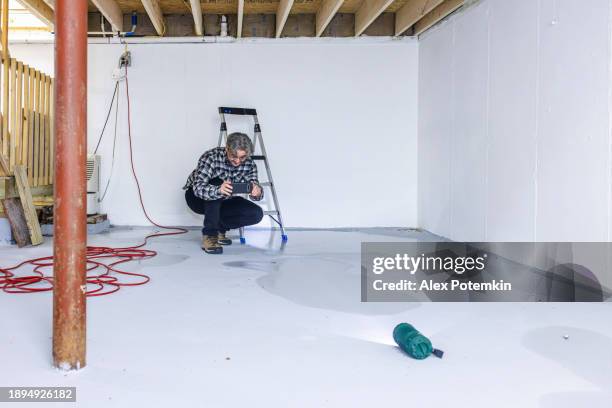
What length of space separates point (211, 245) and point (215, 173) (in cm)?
53

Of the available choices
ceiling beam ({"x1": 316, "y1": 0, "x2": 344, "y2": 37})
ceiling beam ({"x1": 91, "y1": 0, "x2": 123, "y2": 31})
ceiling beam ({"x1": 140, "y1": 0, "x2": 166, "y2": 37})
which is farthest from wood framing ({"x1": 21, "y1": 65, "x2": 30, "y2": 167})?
ceiling beam ({"x1": 316, "y1": 0, "x2": 344, "y2": 37})

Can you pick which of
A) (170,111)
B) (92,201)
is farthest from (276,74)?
(92,201)

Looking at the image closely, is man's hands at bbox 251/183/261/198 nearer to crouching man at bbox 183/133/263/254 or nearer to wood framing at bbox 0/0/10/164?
crouching man at bbox 183/133/263/254

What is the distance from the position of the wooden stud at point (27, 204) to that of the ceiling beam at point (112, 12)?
1.46m

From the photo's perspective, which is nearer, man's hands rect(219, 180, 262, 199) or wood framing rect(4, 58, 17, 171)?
man's hands rect(219, 180, 262, 199)

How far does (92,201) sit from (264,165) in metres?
1.69

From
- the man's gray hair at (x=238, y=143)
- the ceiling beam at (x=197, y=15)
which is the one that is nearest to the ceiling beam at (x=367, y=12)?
the ceiling beam at (x=197, y=15)

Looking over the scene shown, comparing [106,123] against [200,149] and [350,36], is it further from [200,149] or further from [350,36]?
[350,36]

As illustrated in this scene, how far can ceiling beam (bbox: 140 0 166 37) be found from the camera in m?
3.89

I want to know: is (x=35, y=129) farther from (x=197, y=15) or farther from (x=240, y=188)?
(x=240, y=188)

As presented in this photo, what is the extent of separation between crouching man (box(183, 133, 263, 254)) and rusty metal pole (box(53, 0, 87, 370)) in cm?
188

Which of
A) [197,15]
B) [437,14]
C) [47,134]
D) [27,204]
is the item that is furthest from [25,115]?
[437,14]

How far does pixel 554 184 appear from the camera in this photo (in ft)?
8.82

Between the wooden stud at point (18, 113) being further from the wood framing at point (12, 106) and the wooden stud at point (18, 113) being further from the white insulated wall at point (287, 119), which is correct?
the white insulated wall at point (287, 119)
